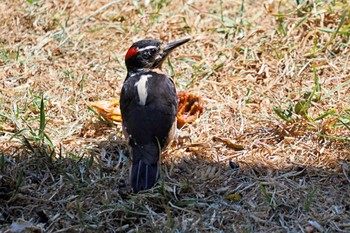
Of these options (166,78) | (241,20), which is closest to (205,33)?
(241,20)

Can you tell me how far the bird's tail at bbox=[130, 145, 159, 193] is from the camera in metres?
5.18

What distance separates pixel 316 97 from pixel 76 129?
6.99 feet

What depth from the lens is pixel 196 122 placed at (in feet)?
20.5

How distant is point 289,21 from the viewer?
7363 millimetres

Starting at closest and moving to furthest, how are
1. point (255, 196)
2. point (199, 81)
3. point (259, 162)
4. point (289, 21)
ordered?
1. point (255, 196)
2. point (259, 162)
3. point (199, 81)
4. point (289, 21)

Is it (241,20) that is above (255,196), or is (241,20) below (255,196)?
above

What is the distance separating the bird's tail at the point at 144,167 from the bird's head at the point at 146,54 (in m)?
1.20

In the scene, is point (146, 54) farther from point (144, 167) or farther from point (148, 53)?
point (144, 167)

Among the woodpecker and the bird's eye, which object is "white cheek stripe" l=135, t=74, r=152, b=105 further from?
the bird's eye

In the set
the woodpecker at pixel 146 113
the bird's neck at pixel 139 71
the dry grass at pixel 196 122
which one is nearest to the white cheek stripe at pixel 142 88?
the woodpecker at pixel 146 113

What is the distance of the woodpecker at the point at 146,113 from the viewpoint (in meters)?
5.31

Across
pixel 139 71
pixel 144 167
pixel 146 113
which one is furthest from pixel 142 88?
pixel 144 167

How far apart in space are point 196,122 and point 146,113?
29.6 inches

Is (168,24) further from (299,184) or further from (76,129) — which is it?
(299,184)
